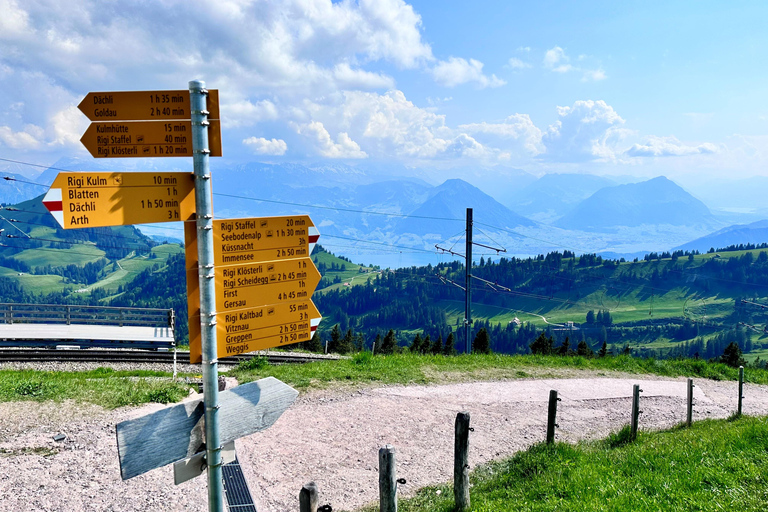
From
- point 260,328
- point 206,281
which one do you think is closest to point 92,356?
point 260,328

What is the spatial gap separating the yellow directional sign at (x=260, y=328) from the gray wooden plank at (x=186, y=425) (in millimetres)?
358

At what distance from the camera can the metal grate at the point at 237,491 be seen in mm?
7898

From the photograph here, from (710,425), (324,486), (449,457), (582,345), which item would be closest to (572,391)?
(710,425)

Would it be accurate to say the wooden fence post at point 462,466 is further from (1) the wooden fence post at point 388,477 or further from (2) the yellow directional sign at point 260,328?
(2) the yellow directional sign at point 260,328

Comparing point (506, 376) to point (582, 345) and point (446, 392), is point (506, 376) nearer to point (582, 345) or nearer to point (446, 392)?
point (446, 392)

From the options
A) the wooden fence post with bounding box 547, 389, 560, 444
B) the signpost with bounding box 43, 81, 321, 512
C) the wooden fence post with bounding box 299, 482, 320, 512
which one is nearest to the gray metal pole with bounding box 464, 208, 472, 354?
the wooden fence post with bounding box 547, 389, 560, 444

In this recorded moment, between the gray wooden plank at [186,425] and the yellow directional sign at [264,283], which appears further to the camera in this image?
the yellow directional sign at [264,283]

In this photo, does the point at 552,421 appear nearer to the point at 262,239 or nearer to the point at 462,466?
the point at 462,466

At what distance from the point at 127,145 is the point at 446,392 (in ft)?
41.6

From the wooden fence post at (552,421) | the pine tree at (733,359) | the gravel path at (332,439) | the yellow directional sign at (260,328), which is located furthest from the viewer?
the pine tree at (733,359)

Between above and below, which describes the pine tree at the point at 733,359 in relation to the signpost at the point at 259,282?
below

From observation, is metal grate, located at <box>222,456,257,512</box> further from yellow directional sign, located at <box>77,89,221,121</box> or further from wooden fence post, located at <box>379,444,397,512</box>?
yellow directional sign, located at <box>77,89,221,121</box>

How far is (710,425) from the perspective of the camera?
1229 cm

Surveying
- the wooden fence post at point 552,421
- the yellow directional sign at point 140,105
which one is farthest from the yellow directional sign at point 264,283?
the wooden fence post at point 552,421
